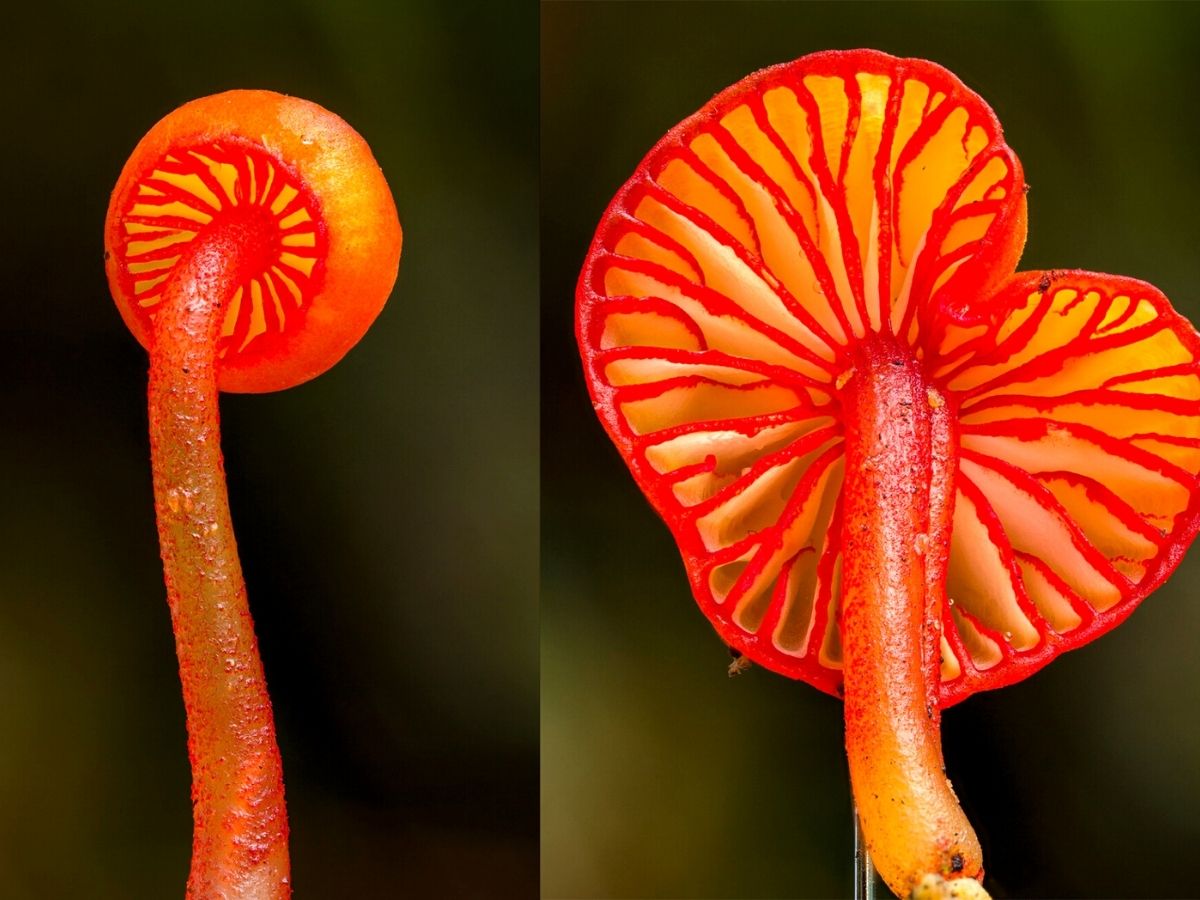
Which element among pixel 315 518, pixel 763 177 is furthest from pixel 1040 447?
pixel 315 518

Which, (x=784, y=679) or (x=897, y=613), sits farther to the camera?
(x=784, y=679)

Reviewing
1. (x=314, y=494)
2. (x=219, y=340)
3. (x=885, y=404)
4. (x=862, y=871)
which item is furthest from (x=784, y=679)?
(x=219, y=340)

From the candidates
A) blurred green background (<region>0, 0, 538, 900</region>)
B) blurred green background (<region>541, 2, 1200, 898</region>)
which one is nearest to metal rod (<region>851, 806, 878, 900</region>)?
blurred green background (<region>541, 2, 1200, 898</region>)

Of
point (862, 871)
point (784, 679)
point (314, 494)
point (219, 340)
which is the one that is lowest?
point (862, 871)

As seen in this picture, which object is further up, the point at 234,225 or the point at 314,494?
the point at 234,225

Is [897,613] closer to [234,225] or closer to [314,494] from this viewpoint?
[314,494]

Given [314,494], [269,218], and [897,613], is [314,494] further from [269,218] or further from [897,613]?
[897,613]
